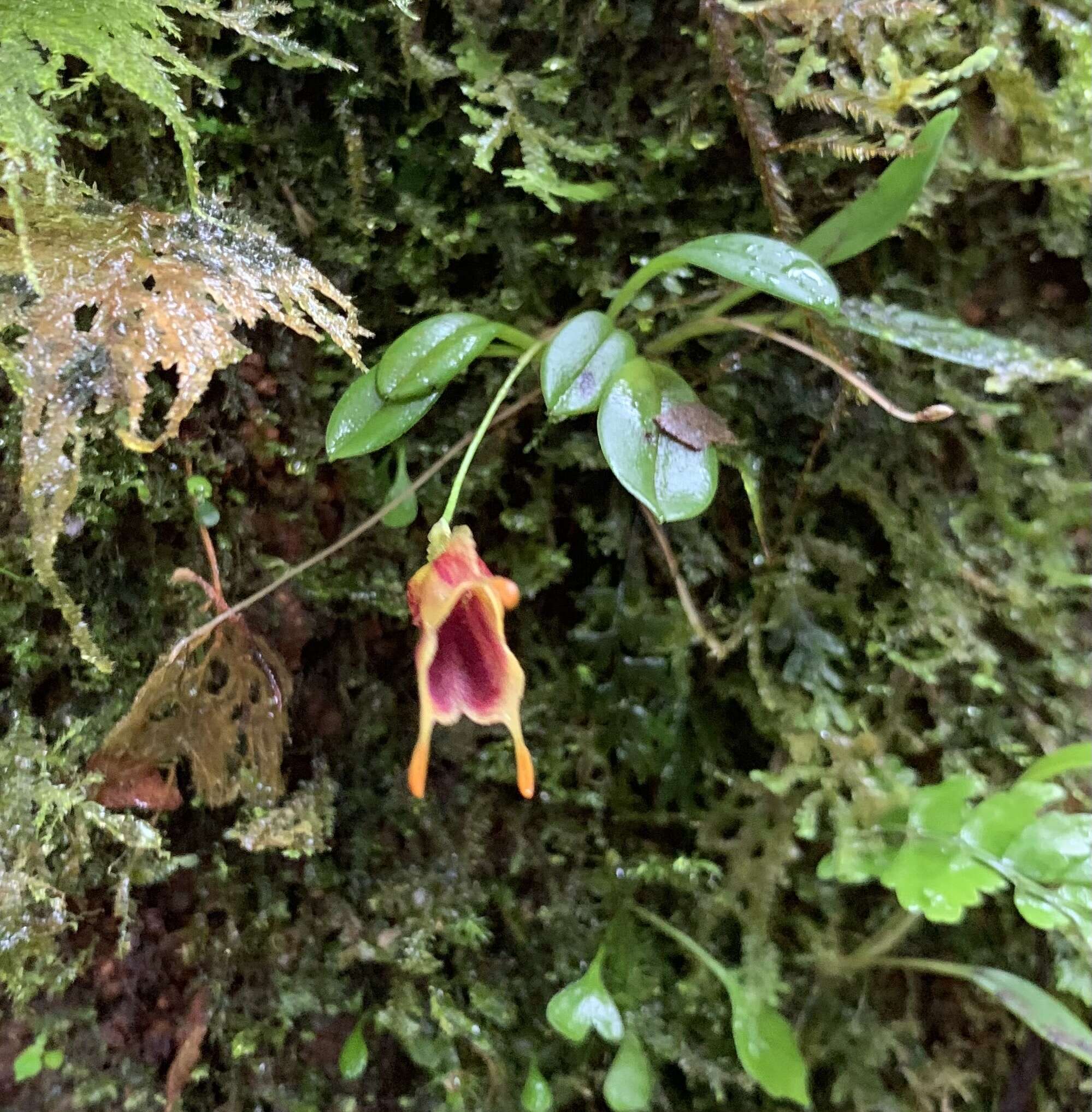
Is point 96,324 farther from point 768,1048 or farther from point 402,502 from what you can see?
point 768,1048

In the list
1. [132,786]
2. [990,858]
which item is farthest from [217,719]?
[990,858]

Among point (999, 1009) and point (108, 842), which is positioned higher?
point (108, 842)

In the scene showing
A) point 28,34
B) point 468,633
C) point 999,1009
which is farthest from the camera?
point 999,1009

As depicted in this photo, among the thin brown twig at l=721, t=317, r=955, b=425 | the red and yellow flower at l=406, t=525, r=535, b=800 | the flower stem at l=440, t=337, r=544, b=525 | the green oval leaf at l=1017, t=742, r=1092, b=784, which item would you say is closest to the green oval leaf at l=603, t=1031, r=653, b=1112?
the red and yellow flower at l=406, t=525, r=535, b=800

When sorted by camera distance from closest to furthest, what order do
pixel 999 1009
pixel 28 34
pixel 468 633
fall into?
pixel 28 34 < pixel 468 633 < pixel 999 1009

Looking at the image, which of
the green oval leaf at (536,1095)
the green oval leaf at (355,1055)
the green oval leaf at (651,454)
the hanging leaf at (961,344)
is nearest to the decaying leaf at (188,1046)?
the green oval leaf at (355,1055)

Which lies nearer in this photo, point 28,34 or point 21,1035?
point 28,34

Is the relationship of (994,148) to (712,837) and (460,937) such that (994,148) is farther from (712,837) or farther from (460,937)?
(460,937)

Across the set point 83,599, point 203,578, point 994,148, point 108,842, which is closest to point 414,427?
point 203,578
